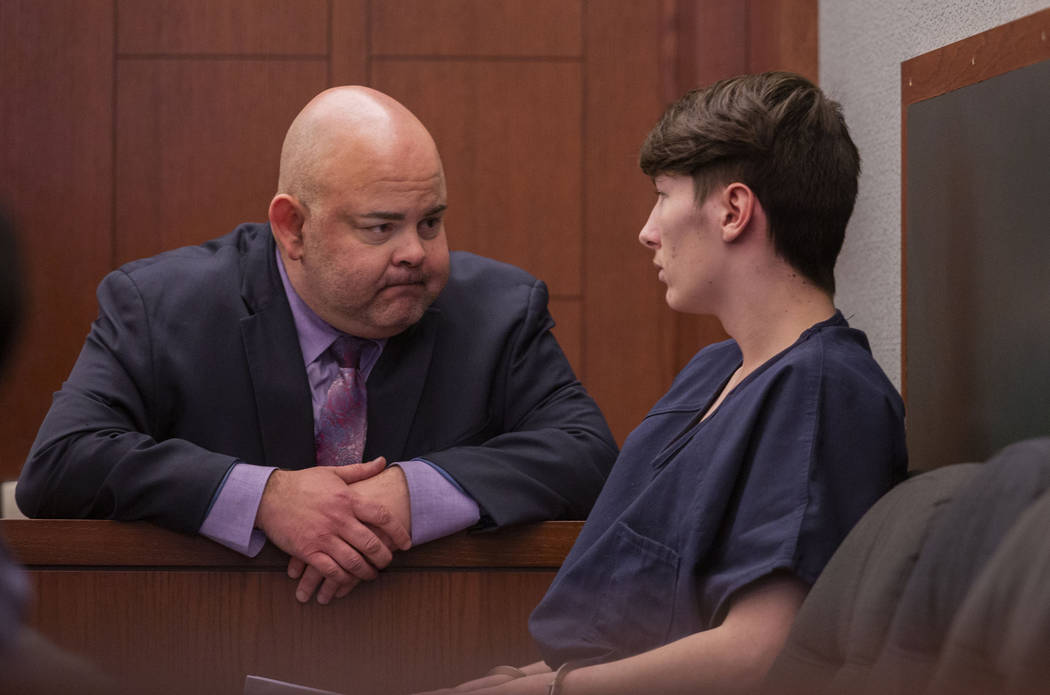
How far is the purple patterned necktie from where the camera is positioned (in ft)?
5.36

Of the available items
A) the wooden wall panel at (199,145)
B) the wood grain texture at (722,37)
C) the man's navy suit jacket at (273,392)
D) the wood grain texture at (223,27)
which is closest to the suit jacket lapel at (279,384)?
the man's navy suit jacket at (273,392)

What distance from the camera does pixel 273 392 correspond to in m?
1.60

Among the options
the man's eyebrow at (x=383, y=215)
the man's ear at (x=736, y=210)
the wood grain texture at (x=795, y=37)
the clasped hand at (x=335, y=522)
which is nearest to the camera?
the man's ear at (x=736, y=210)

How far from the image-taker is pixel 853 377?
101 centimetres

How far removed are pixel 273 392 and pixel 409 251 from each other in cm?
27

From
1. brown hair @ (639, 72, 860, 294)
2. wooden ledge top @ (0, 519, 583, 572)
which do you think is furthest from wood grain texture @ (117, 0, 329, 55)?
brown hair @ (639, 72, 860, 294)

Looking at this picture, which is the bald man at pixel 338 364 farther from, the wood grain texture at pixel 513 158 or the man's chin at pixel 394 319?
the wood grain texture at pixel 513 158

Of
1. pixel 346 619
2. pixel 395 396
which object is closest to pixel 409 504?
pixel 346 619

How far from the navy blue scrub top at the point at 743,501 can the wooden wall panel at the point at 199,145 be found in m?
1.68

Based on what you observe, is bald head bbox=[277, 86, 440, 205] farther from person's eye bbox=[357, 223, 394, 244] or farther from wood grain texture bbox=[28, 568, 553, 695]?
wood grain texture bbox=[28, 568, 553, 695]

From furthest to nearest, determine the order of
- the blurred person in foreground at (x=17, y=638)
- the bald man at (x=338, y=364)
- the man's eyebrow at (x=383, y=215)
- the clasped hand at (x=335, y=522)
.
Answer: the man's eyebrow at (x=383, y=215), the bald man at (x=338, y=364), the clasped hand at (x=335, y=522), the blurred person in foreground at (x=17, y=638)

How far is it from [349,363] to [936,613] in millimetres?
1128

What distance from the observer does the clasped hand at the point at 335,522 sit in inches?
51.4

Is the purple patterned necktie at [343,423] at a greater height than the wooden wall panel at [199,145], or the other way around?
the wooden wall panel at [199,145]
